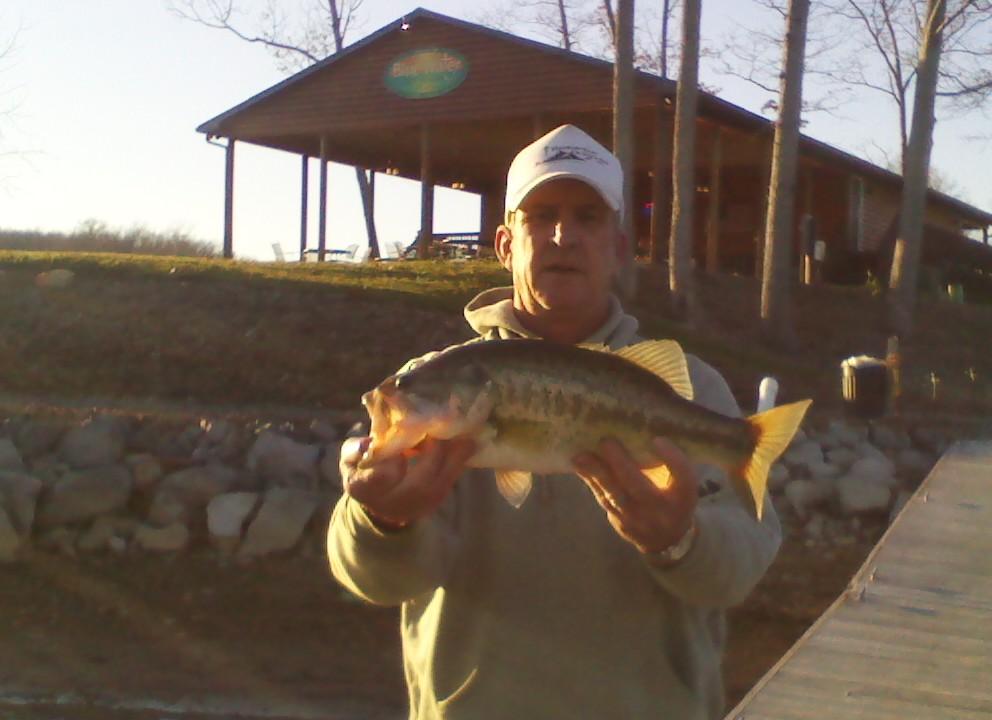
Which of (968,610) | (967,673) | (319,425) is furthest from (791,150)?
(967,673)

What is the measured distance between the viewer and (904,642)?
589 cm

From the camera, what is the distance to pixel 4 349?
469 inches

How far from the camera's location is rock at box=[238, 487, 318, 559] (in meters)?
8.79

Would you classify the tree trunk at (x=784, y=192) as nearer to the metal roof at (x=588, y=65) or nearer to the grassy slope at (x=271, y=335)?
the grassy slope at (x=271, y=335)

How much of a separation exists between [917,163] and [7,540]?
15.1 meters

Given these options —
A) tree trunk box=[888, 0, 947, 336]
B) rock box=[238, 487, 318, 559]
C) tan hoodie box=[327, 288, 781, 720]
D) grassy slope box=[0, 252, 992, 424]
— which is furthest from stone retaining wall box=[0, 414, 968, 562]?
tree trunk box=[888, 0, 947, 336]

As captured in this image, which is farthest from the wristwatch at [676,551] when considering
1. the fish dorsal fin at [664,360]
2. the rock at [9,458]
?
the rock at [9,458]

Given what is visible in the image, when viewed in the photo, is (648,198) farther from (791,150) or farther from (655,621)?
(655,621)

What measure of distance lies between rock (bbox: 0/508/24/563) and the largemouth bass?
23.7 ft

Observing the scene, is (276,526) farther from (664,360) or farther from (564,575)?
(664,360)

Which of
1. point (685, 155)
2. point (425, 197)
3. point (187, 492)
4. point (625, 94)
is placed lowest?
point (187, 492)

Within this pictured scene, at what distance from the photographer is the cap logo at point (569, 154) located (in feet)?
9.48

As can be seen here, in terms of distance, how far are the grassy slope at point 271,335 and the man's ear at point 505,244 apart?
310 inches

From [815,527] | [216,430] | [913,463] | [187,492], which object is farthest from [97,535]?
[913,463]
